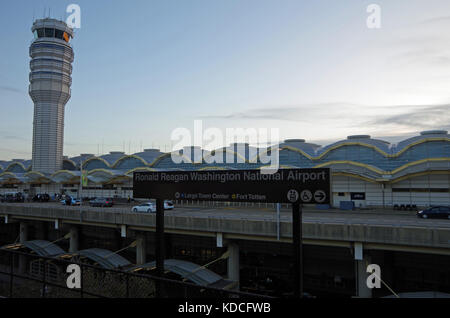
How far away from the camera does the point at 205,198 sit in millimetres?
10828

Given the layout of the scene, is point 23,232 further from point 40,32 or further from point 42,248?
point 40,32

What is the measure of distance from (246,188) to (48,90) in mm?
87588

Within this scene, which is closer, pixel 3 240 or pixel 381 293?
pixel 381 293

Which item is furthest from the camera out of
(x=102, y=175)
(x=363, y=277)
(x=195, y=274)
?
(x=102, y=175)

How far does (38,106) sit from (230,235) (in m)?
79.6

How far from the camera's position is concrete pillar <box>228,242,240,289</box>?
25.1 metres

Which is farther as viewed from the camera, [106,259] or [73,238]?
[73,238]

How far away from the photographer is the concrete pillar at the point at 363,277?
20.5 metres

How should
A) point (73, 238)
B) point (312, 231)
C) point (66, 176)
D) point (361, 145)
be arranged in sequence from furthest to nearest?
point (66, 176) → point (361, 145) → point (73, 238) → point (312, 231)

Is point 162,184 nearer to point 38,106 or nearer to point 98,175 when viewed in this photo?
point 98,175

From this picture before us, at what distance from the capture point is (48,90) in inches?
3258

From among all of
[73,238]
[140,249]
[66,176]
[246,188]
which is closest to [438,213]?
[246,188]

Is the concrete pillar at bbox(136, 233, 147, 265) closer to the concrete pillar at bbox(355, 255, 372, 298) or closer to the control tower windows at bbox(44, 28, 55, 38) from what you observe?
the concrete pillar at bbox(355, 255, 372, 298)
